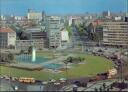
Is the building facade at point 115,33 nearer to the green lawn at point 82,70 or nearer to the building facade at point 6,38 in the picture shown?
the green lawn at point 82,70

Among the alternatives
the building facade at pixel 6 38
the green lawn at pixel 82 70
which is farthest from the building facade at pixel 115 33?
the building facade at pixel 6 38

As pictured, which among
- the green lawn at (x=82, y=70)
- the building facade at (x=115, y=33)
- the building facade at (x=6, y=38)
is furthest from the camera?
the building facade at (x=6, y=38)

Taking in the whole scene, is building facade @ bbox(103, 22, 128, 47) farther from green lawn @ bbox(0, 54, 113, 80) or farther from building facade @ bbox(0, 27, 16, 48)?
building facade @ bbox(0, 27, 16, 48)

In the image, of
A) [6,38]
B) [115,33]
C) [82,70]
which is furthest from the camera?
[6,38]

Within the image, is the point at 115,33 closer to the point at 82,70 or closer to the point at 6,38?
the point at 82,70

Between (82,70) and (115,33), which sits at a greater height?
(115,33)

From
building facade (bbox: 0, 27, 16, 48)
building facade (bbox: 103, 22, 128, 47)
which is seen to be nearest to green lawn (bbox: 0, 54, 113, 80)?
building facade (bbox: 103, 22, 128, 47)

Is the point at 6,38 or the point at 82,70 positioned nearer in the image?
Result: the point at 82,70

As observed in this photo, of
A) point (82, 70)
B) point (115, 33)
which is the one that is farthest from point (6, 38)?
point (115, 33)

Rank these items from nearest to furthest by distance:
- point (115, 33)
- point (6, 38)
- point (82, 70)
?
point (82, 70)
point (115, 33)
point (6, 38)

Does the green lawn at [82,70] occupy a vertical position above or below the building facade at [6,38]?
below

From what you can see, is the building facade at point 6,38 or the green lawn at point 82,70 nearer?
the green lawn at point 82,70

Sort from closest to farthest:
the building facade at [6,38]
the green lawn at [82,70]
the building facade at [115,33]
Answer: the green lawn at [82,70] < the building facade at [115,33] < the building facade at [6,38]
